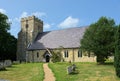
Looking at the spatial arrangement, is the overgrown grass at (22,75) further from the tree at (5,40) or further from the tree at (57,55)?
the tree at (5,40)

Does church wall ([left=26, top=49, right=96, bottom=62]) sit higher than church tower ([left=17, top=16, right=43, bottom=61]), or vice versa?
church tower ([left=17, top=16, right=43, bottom=61])

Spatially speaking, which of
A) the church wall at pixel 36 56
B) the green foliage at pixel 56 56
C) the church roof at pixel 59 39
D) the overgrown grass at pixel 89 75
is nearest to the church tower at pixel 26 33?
the church roof at pixel 59 39

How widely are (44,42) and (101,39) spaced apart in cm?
2473

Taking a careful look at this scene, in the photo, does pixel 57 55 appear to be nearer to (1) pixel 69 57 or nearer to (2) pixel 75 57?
(1) pixel 69 57

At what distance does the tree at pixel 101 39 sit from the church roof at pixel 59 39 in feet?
42.3

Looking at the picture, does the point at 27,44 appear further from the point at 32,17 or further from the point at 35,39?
the point at 32,17

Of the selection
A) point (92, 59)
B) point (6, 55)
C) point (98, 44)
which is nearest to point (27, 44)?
point (6, 55)

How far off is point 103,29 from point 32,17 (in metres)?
31.7

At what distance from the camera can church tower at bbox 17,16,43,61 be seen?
66606 millimetres

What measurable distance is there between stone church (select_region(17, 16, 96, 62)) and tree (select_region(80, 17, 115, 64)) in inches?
328

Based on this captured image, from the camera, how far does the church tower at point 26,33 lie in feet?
219

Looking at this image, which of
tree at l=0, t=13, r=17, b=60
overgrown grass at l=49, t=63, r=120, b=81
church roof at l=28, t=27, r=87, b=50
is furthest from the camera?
tree at l=0, t=13, r=17, b=60

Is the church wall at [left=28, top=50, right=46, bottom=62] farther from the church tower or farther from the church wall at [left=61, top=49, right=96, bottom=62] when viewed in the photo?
the church wall at [left=61, top=49, right=96, bottom=62]

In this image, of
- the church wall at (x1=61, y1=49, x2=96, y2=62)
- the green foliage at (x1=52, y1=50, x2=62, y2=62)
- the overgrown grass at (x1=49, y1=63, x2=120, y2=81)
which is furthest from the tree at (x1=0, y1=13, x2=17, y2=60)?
the overgrown grass at (x1=49, y1=63, x2=120, y2=81)
